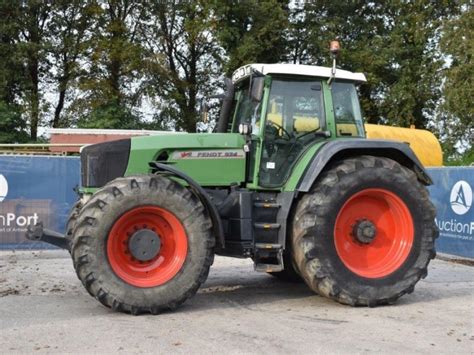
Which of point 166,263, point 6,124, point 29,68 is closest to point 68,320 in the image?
point 166,263

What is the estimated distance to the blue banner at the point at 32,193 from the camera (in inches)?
443

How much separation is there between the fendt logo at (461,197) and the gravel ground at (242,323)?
293cm

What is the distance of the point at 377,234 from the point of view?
6.98 meters

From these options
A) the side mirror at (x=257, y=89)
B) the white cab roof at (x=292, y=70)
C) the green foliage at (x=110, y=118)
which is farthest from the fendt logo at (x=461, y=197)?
the green foliage at (x=110, y=118)

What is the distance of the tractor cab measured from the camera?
268 inches

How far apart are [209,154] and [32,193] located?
5.98 metres

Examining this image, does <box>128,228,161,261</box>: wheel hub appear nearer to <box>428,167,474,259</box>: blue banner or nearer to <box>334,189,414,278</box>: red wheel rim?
<box>334,189,414,278</box>: red wheel rim

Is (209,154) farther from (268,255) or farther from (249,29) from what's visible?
(249,29)

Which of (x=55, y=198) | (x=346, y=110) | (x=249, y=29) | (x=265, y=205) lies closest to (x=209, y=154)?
(x=265, y=205)

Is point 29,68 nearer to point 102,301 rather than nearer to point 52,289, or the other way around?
point 52,289

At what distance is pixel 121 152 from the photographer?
6.70 meters

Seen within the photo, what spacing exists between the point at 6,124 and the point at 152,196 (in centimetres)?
2093

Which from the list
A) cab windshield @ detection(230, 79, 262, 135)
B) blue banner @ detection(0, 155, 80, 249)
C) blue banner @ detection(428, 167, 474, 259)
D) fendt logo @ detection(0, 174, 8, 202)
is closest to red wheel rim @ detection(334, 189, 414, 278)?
cab windshield @ detection(230, 79, 262, 135)

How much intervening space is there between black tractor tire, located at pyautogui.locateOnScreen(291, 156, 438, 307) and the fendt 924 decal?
2.98 ft
